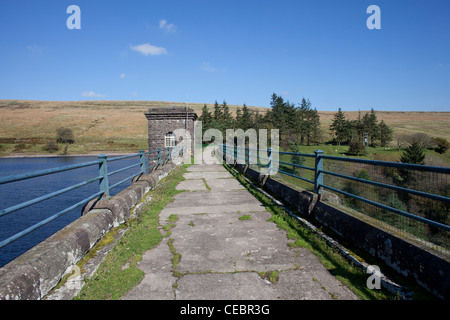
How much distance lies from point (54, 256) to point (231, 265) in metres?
2.01

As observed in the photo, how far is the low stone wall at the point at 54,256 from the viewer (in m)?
2.23

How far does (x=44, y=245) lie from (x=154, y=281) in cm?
125

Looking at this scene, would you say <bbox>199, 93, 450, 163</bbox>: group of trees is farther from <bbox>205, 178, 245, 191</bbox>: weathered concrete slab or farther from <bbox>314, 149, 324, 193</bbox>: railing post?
<bbox>314, 149, 324, 193</bbox>: railing post

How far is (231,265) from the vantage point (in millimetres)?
3428

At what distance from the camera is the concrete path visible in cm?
279

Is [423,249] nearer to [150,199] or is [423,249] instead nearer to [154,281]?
[154,281]

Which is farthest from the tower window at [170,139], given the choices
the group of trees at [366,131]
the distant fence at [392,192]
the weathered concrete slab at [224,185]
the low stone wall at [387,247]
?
the group of trees at [366,131]

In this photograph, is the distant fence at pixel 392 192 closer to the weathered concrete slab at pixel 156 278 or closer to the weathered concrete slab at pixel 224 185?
the weathered concrete slab at pixel 224 185

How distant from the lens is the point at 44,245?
2.87 m

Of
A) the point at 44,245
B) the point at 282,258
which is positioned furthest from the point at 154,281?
the point at 282,258

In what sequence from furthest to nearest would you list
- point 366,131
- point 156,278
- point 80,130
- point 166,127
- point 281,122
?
point 366,131
point 80,130
point 281,122
point 166,127
point 156,278

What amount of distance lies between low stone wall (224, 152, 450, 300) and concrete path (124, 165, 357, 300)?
28.1 inches

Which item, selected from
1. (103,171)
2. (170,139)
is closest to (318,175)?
(103,171)

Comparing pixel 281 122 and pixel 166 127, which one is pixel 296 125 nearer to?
pixel 281 122
